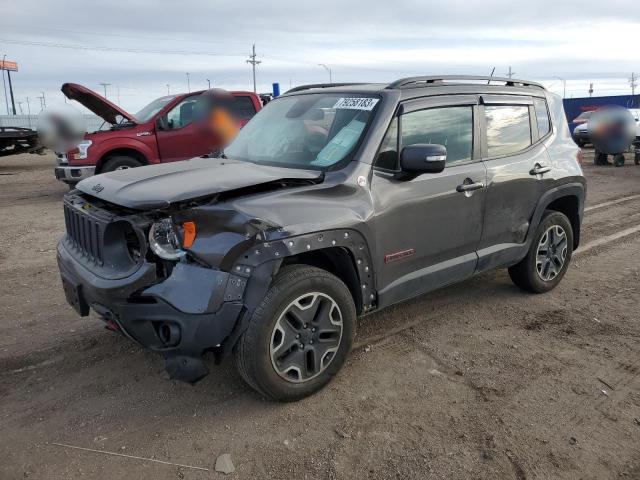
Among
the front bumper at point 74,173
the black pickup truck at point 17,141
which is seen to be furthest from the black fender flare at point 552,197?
the black pickup truck at point 17,141

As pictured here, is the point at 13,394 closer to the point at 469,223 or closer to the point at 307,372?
the point at 307,372

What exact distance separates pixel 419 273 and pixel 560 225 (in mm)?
1968

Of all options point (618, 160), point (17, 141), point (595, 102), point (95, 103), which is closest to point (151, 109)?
point (95, 103)

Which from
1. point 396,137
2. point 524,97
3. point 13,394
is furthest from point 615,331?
point 13,394

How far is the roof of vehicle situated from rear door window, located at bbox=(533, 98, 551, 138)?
0.09 meters

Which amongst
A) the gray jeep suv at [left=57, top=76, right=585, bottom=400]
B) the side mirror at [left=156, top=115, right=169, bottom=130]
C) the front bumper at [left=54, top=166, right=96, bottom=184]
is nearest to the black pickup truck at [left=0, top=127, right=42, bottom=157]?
the front bumper at [left=54, top=166, right=96, bottom=184]

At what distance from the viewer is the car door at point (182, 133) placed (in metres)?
10.1

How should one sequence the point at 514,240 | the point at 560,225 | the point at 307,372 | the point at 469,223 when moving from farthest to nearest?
the point at 560,225
the point at 514,240
the point at 469,223
the point at 307,372

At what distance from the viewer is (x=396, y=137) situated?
3.63 metres

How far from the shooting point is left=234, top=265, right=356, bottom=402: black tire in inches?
114

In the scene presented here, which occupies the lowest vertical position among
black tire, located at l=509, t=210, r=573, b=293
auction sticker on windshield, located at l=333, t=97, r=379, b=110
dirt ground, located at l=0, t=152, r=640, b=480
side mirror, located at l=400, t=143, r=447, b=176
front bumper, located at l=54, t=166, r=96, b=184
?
dirt ground, located at l=0, t=152, r=640, b=480

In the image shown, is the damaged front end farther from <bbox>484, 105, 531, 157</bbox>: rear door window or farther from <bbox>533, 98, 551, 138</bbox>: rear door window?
<bbox>533, 98, 551, 138</bbox>: rear door window

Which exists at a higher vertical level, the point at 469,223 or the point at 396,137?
the point at 396,137

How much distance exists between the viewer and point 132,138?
32.4ft
